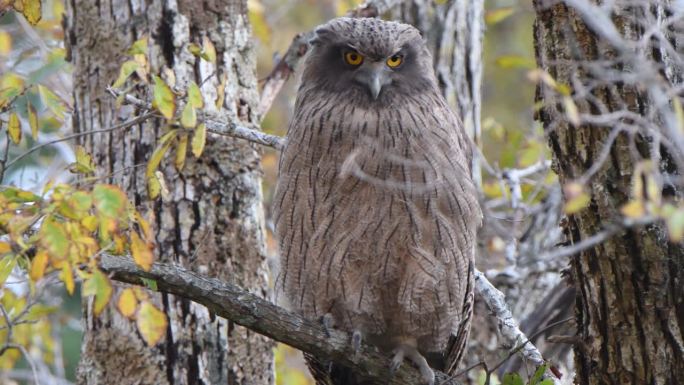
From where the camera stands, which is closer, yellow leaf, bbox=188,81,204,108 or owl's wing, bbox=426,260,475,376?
yellow leaf, bbox=188,81,204,108

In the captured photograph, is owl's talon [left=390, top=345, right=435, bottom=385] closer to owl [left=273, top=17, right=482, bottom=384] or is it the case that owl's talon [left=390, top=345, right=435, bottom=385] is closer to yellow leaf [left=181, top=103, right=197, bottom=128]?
owl [left=273, top=17, right=482, bottom=384]

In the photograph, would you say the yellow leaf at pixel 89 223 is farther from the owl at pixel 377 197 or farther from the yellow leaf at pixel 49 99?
the owl at pixel 377 197

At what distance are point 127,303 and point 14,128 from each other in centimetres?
98

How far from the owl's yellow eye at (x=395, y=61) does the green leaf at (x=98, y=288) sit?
69.7 inches

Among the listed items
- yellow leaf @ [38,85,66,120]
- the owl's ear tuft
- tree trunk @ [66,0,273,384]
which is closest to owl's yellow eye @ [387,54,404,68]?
the owl's ear tuft

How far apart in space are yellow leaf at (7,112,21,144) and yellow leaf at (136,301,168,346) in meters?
0.94

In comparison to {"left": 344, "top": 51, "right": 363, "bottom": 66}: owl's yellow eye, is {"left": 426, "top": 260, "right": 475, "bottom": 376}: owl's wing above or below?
below

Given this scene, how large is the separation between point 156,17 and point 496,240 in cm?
280

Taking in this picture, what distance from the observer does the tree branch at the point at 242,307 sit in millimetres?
2932

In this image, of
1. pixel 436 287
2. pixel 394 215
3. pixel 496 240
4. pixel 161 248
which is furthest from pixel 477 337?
pixel 161 248

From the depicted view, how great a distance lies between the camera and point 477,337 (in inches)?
198

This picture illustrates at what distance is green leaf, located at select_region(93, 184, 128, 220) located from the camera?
233cm

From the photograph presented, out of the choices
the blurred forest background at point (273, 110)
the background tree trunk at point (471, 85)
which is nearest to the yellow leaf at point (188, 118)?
the blurred forest background at point (273, 110)

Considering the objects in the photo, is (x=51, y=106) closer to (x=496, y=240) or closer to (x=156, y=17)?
(x=156, y=17)
